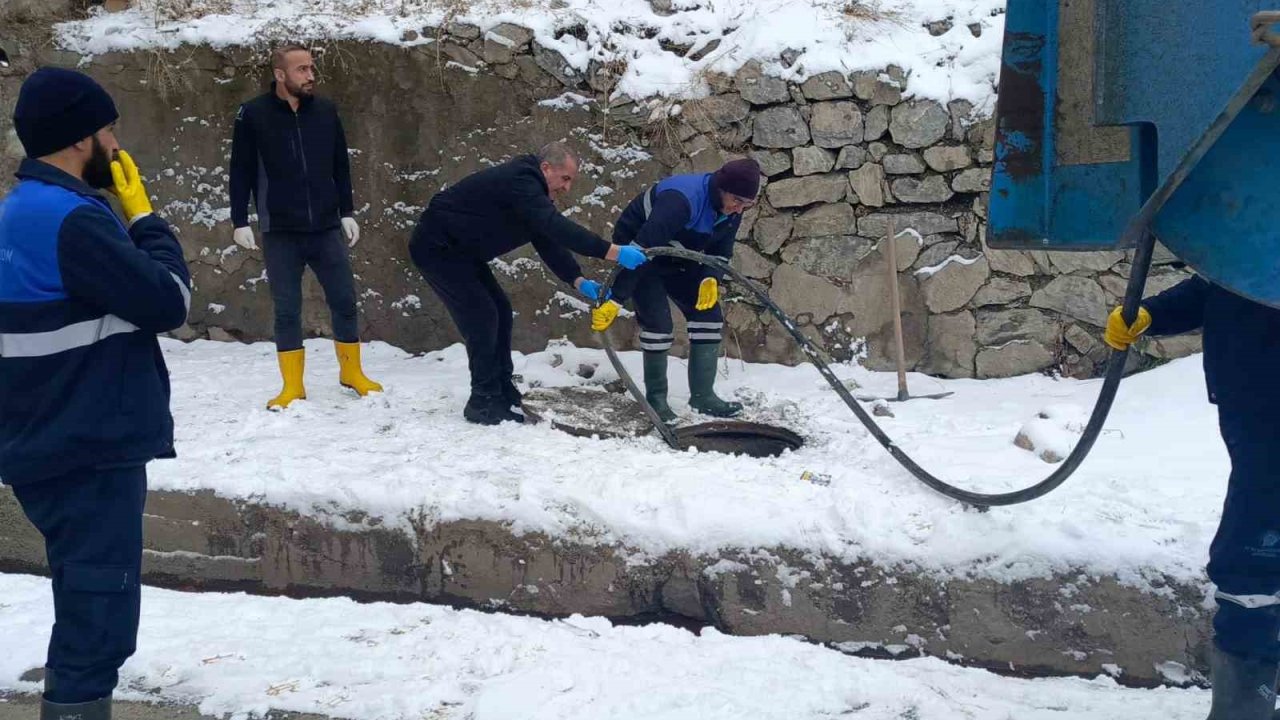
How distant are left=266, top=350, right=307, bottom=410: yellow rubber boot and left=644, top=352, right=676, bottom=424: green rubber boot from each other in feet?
5.13

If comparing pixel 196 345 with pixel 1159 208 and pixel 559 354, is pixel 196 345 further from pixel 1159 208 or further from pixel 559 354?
pixel 1159 208

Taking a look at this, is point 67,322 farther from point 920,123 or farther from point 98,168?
point 920,123

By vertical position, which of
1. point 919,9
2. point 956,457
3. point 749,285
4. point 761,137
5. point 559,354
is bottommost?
point 956,457

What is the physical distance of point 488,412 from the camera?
436 cm

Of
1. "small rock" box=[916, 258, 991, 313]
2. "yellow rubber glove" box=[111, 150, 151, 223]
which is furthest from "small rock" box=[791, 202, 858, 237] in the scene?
"yellow rubber glove" box=[111, 150, 151, 223]

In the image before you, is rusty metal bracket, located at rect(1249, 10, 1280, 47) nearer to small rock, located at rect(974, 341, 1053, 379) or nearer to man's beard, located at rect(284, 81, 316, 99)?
small rock, located at rect(974, 341, 1053, 379)

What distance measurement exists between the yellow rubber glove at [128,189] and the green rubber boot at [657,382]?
238cm

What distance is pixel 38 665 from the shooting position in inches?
116

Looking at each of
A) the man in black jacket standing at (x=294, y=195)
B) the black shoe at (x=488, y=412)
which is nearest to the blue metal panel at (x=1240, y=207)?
the black shoe at (x=488, y=412)

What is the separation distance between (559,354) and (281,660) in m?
2.62

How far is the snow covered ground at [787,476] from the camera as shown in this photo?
10.3 feet

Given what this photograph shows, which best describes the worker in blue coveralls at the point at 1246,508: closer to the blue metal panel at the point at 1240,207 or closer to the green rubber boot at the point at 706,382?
the blue metal panel at the point at 1240,207

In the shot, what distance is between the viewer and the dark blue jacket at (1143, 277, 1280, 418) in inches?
89.6

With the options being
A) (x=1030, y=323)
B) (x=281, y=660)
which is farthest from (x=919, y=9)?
(x=281, y=660)
